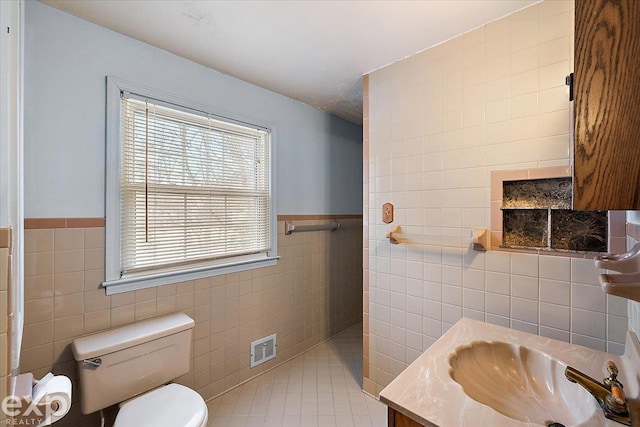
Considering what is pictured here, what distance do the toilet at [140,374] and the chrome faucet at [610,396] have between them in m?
1.41

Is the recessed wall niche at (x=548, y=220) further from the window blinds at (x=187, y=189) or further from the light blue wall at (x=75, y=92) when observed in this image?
the light blue wall at (x=75, y=92)

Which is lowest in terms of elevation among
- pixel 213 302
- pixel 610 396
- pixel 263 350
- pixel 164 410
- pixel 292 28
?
pixel 263 350

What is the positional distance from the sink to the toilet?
115cm

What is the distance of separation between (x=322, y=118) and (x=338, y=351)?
222 centimetres

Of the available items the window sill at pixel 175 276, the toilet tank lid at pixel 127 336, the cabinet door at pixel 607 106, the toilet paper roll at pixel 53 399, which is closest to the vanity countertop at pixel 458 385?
the cabinet door at pixel 607 106

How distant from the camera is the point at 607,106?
559mm

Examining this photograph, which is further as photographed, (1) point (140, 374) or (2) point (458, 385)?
(1) point (140, 374)

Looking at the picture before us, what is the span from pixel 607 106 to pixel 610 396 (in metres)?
0.73

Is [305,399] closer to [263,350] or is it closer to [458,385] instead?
[263,350]

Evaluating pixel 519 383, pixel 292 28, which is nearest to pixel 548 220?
pixel 519 383

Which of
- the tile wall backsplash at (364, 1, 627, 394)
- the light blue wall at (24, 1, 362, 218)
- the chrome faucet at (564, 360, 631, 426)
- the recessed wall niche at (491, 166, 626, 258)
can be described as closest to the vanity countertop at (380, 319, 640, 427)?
the chrome faucet at (564, 360, 631, 426)

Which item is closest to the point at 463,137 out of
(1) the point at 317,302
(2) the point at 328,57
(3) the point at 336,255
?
(2) the point at 328,57

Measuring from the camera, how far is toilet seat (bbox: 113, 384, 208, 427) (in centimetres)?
122

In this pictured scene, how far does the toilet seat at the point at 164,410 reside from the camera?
1218 mm
